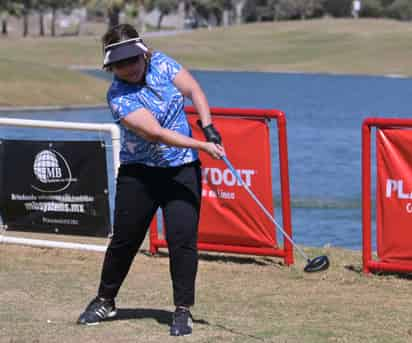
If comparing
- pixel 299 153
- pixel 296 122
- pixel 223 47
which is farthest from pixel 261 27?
pixel 299 153

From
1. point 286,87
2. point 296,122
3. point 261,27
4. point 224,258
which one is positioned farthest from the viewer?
point 261,27

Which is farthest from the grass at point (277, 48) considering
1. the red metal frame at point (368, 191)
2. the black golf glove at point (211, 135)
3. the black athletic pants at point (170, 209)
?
the black golf glove at point (211, 135)

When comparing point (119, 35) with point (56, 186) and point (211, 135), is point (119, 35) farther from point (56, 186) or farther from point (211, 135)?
point (56, 186)

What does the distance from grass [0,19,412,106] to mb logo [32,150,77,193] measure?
5244 cm

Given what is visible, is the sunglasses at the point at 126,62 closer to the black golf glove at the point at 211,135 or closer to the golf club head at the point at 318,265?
the black golf glove at the point at 211,135

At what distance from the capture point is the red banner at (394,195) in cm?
778

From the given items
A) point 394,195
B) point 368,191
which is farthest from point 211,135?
point 368,191

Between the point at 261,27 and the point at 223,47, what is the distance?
11.5m

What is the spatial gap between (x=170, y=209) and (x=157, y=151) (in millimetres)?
340

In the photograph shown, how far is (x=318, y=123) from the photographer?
3447 cm

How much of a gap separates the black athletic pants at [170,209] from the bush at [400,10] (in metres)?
106

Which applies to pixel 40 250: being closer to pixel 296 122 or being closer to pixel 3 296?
pixel 3 296

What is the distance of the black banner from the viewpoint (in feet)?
29.1

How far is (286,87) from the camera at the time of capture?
55594mm
